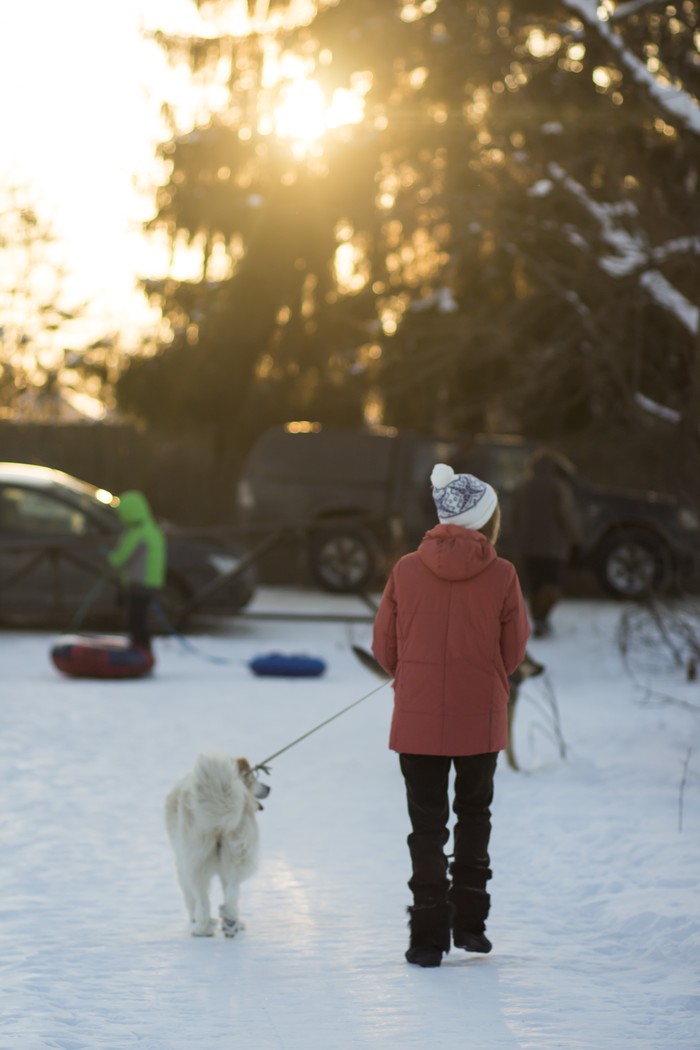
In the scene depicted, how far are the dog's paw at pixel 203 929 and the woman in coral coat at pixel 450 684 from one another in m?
0.82

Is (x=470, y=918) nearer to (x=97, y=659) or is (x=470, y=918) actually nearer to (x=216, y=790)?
(x=216, y=790)

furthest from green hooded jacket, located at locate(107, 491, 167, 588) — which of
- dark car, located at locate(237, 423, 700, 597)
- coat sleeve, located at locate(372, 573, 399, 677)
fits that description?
coat sleeve, located at locate(372, 573, 399, 677)

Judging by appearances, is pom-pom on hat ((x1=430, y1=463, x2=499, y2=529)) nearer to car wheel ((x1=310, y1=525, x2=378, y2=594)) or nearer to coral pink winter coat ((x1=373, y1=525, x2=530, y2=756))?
coral pink winter coat ((x1=373, y1=525, x2=530, y2=756))

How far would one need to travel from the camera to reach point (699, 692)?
12836mm

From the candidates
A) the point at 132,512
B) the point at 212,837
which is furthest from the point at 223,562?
the point at 212,837

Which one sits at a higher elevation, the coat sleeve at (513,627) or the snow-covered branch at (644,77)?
the snow-covered branch at (644,77)

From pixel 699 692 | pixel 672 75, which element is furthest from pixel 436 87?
pixel 699 692

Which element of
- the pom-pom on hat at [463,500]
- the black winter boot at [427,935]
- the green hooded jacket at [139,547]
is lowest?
the black winter boot at [427,935]

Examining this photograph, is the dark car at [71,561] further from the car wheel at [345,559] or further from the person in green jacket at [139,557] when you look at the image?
the car wheel at [345,559]

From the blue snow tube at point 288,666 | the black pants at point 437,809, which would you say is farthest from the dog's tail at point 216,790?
the blue snow tube at point 288,666

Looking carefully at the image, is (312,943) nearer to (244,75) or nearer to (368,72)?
(368,72)

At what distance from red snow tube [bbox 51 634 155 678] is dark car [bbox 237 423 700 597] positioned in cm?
570

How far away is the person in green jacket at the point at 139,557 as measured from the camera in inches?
537

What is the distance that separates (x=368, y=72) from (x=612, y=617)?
25.5 feet
